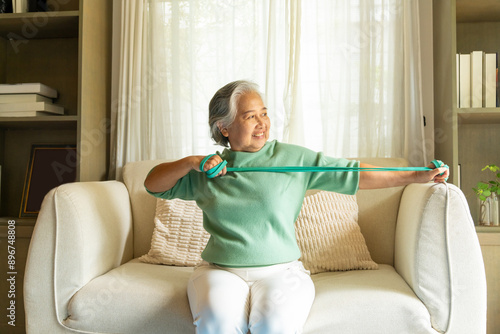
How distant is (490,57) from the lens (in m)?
2.33

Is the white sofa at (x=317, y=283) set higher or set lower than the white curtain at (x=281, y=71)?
lower

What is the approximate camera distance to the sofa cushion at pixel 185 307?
1.54m

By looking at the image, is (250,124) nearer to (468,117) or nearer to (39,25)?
(468,117)

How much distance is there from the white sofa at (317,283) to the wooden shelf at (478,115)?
0.56 metres

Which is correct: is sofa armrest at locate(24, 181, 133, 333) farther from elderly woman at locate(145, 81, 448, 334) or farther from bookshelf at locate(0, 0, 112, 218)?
bookshelf at locate(0, 0, 112, 218)

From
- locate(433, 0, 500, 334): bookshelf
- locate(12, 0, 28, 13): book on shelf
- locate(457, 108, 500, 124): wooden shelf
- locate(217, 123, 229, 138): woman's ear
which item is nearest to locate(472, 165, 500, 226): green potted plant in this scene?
locate(433, 0, 500, 334): bookshelf

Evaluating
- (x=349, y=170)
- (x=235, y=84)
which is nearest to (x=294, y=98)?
(x=235, y=84)

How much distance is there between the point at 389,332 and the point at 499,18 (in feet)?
5.95

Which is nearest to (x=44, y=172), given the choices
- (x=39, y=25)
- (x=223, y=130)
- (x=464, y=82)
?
Answer: (x=39, y=25)

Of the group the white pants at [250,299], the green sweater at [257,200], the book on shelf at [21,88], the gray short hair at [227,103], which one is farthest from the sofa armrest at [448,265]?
the book on shelf at [21,88]

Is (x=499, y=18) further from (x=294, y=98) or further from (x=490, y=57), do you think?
(x=294, y=98)

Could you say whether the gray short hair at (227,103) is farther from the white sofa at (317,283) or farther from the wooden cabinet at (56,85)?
the wooden cabinet at (56,85)

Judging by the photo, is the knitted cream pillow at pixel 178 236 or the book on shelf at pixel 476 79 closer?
the knitted cream pillow at pixel 178 236

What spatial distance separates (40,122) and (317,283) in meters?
1.69
